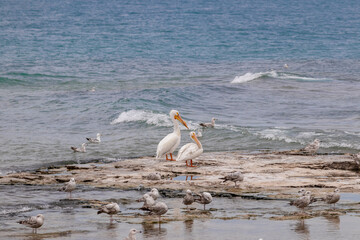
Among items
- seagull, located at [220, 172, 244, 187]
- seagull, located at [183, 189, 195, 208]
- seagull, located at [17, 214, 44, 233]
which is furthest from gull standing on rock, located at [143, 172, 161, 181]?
seagull, located at [17, 214, 44, 233]

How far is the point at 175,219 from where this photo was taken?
519 inches

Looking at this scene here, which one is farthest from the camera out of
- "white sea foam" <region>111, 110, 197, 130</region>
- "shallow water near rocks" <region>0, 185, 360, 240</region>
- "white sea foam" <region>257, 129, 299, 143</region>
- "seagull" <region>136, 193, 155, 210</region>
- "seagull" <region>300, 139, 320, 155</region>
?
"white sea foam" <region>111, 110, 197, 130</region>

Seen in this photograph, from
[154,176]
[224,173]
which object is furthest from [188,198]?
[224,173]

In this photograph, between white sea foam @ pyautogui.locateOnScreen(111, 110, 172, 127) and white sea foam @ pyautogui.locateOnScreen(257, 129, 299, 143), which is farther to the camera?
white sea foam @ pyautogui.locateOnScreen(111, 110, 172, 127)

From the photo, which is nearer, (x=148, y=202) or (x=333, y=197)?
(x=148, y=202)

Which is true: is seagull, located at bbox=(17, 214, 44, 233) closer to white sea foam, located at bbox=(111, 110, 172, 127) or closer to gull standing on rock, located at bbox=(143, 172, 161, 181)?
gull standing on rock, located at bbox=(143, 172, 161, 181)

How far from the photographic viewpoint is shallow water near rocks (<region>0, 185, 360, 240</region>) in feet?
39.5

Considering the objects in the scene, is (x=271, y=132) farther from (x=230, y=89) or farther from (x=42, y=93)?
(x=42, y=93)

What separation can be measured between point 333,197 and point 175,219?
325 cm

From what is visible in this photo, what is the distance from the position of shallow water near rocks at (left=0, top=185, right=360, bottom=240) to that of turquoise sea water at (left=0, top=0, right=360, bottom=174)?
5.86m

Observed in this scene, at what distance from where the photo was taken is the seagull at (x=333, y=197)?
44.5ft

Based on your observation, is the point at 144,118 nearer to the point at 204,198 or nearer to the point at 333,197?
the point at 204,198

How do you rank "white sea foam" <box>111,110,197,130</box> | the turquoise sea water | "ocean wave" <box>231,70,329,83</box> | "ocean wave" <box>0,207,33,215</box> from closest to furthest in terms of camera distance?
1. "ocean wave" <box>0,207,33,215</box>
2. the turquoise sea water
3. "white sea foam" <box>111,110,197,130</box>
4. "ocean wave" <box>231,70,329,83</box>

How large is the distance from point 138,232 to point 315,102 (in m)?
24.5
